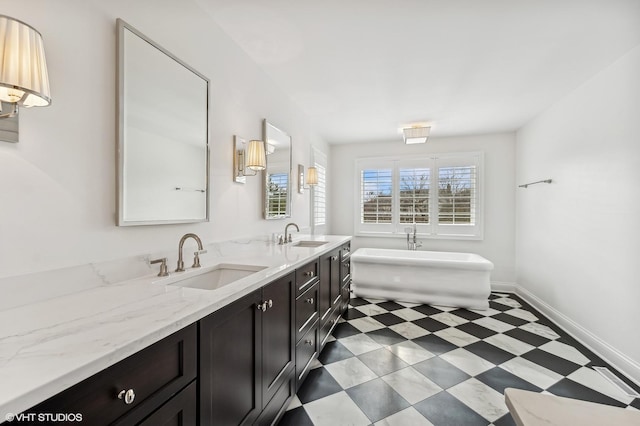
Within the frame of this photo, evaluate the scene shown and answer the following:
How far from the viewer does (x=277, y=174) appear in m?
2.80

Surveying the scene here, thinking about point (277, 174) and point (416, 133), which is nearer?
point (277, 174)

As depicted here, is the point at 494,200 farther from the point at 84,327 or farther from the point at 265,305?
the point at 84,327

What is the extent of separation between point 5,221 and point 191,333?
70 cm

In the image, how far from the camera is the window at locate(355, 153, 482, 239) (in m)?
4.45

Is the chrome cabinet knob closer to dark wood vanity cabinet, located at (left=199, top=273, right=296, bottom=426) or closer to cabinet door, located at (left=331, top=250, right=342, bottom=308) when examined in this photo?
dark wood vanity cabinet, located at (left=199, top=273, right=296, bottom=426)

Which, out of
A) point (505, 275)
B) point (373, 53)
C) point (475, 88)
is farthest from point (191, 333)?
point (505, 275)

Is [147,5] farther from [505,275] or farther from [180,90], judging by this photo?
[505,275]

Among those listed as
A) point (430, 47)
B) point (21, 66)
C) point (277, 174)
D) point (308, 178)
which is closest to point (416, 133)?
point (308, 178)

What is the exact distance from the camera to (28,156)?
0.96m

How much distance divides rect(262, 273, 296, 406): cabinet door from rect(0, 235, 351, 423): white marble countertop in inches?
6.8

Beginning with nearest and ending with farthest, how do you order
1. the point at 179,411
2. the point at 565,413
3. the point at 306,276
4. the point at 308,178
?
the point at 565,413, the point at 179,411, the point at 306,276, the point at 308,178

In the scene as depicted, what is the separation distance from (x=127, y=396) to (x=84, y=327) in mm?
231

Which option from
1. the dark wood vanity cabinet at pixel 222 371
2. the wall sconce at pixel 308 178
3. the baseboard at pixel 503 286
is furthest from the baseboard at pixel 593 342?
the wall sconce at pixel 308 178

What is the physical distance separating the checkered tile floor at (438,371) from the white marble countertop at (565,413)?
4.01 feet
